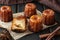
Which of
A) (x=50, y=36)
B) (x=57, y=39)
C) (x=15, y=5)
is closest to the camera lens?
(x=50, y=36)

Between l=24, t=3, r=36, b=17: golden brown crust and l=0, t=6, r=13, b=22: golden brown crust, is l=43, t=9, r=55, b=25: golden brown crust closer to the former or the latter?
l=24, t=3, r=36, b=17: golden brown crust

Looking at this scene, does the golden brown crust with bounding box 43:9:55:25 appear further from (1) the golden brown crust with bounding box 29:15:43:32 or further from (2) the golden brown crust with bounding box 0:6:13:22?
(2) the golden brown crust with bounding box 0:6:13:22

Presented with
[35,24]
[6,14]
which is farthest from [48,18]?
[6,14]

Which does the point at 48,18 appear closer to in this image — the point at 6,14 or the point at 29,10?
the point at 29,10

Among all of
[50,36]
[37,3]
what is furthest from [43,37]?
[37,3]

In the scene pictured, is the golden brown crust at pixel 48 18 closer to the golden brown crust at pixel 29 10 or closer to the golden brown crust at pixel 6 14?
the golden brown crust at pixel 29 10

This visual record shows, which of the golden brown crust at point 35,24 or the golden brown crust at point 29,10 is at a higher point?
the golden brown crust at point 29,10

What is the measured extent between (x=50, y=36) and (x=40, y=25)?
15cm

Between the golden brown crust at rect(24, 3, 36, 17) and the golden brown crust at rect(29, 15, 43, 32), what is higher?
the golden brown crust at rect(24, 3, 36, 17)

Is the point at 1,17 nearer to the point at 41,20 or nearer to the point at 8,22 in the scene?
the point at 8,22

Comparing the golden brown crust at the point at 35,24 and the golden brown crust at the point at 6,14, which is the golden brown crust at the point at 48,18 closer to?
the golden brown crust at the point at 35,24

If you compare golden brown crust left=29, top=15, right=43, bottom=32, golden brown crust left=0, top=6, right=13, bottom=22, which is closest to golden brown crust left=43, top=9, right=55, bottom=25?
golden brown crust left=29, top=15, right=43, bottom=32

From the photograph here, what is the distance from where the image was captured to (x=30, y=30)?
0.84 m

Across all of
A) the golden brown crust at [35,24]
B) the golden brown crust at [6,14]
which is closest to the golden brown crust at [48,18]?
the golden brown crust at [35,24]
